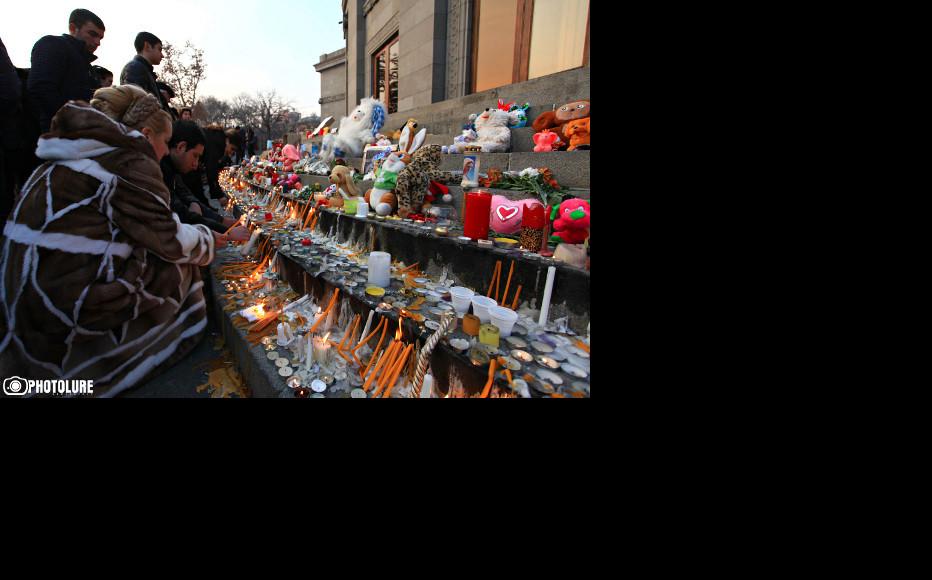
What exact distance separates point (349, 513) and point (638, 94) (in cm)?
116

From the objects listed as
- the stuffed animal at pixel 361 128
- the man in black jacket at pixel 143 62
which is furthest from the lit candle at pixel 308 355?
the stuffed animal at pixel 361 128

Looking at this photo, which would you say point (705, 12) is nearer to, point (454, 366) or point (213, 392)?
point (454, 366)

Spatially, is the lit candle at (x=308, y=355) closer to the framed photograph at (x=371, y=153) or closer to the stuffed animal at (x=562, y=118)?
the stuffed animal at (x=562, y=118)

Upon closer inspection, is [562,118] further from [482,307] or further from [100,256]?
[100,256]

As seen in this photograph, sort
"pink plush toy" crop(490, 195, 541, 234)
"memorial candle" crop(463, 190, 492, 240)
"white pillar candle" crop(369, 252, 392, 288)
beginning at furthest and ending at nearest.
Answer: "pink plush toy" crop(490, 195, 541, 234) → "memorial candle" crop(463, 190, 492, 240) → "white pillar candle" crop(369, 252, 392, 288)

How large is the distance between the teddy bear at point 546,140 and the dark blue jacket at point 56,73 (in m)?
4.12

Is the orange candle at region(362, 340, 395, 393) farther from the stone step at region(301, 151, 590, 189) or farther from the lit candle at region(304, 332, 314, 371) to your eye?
the stone step at region(301, 151, 590, 189)

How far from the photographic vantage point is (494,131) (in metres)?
4.64

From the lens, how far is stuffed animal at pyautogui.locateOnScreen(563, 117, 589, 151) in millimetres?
3463

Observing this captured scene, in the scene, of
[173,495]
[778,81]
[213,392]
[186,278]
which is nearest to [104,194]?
[186,278]

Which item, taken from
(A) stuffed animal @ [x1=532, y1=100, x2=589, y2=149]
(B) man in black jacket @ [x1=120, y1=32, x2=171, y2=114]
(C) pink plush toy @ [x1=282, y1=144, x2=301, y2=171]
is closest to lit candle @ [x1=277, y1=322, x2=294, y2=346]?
(A) stuffed animal @ [x1=532, y1=100, x2=589, y2=149]

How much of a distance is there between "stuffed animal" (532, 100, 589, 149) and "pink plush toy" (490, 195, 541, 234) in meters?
1.48

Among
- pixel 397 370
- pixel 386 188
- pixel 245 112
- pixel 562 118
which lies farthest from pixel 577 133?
pixel 245 112

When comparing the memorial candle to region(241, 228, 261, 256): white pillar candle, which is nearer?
the memorial candle
